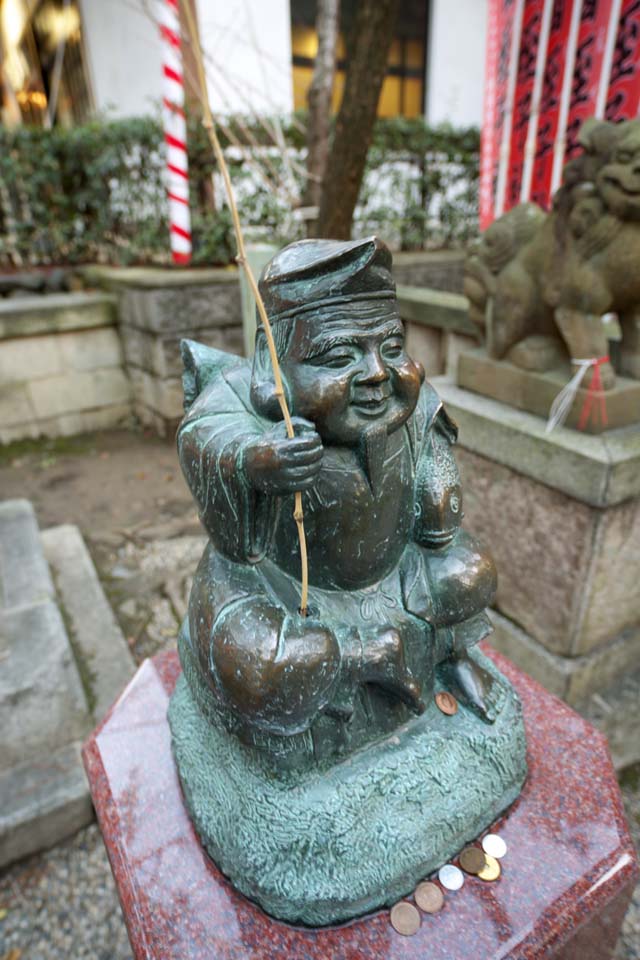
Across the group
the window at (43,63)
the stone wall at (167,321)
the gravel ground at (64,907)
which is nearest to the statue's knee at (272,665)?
the gravel ground at (64,907)

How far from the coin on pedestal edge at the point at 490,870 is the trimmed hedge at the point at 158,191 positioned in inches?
196

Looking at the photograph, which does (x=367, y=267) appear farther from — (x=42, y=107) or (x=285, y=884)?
(x=42, y=107)

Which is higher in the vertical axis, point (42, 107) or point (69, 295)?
point (42, 107)

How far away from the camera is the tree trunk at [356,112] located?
3.33m

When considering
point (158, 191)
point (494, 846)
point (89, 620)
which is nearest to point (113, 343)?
point (158, 191)

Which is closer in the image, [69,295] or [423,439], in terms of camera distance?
[423,439]

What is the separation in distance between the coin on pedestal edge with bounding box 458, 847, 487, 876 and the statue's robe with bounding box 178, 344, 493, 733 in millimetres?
322

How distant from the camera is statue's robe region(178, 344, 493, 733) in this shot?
119cm

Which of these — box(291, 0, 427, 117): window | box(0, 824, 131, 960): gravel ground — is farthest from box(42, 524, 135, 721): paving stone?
box(291, 0, 427, 117): window

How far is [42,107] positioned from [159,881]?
42.6 feet

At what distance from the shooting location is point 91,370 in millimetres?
5340

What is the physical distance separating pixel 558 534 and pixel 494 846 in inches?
51.2

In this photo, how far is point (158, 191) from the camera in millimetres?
5418

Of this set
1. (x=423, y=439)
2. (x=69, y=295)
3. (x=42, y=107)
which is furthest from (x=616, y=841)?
(x=42, y=107)
